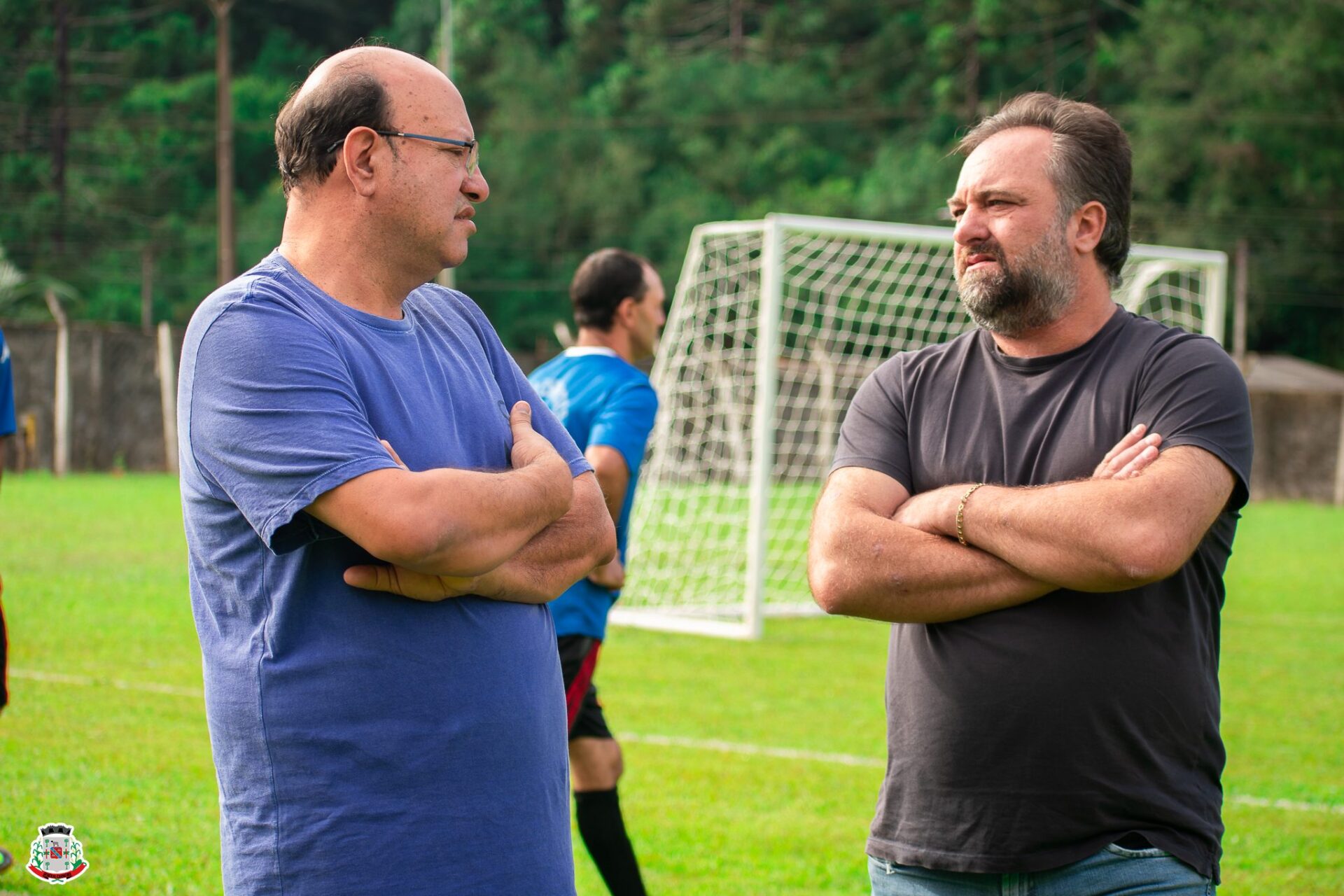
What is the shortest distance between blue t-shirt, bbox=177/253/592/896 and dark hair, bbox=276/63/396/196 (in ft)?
0.65

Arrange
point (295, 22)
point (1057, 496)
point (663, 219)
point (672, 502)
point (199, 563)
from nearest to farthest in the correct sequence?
point (199, 563) < point (1057, 496) < point (672, 502) < point (663, 219) < point (295, 22)

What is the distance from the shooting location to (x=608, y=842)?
4430mm

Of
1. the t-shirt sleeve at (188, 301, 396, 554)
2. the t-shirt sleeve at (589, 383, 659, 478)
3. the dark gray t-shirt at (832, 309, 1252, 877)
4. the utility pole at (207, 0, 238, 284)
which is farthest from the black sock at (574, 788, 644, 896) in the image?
the utility pole at (207, 0, 238, 284)

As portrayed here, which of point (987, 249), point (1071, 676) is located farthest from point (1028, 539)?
point (987, 249)

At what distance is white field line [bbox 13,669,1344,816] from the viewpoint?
6.41 metres

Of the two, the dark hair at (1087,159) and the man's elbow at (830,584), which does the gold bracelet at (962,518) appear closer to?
the man's elbow at (830,584)

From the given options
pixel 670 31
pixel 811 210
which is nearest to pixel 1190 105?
pixel 811 210

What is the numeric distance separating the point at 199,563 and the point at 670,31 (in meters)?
60.3

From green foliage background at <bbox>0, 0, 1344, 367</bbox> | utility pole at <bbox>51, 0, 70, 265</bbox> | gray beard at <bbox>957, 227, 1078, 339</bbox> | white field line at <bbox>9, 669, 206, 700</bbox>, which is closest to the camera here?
gray beard at <bbox>957, 227, 1078, 339</bbox>

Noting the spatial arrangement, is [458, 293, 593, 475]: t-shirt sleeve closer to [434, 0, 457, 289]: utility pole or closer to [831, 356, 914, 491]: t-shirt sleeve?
[831, 356, 914, 491]: t-shirt sleeve

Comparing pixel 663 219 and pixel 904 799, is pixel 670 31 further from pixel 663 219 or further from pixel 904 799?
pixel 904 799

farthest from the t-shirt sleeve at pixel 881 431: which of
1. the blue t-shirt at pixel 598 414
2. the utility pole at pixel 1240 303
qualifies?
the utility pole at pixel 1240 303

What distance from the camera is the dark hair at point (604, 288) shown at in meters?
5.11

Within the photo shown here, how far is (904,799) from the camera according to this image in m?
2.59
